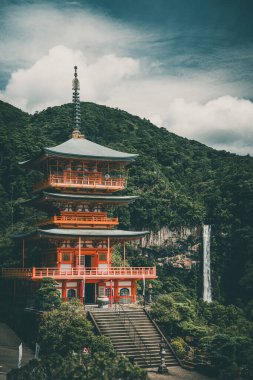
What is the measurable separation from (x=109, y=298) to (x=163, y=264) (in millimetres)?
25565

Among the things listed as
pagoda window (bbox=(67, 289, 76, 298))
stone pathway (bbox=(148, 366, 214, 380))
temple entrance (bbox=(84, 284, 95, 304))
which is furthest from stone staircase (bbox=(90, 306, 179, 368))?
temple entrance (bbox=(84, 284, 95, 304))

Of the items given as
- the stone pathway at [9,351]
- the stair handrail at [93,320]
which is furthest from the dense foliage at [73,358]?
the stone pathway at [9,351]

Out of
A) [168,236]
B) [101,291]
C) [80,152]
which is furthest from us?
[168,236]

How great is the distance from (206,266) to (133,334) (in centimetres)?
3232

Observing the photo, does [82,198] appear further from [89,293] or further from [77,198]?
[89,293]

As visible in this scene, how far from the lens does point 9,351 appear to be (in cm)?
3781

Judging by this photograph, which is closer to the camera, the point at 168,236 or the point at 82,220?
the point at 82,220

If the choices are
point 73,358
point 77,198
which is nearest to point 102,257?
point 77,198

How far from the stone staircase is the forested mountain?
55.1ft

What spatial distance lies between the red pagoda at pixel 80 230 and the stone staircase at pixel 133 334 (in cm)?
401

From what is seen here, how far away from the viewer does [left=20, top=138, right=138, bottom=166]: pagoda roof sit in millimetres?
46191

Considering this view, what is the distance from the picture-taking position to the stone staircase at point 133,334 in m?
35.3

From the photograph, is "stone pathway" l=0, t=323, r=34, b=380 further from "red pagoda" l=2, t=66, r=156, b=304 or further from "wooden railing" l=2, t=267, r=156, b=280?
"wooden railing" l=2, t=267, r=156, b=280

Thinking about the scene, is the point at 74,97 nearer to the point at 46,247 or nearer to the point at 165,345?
the point at 46,247
